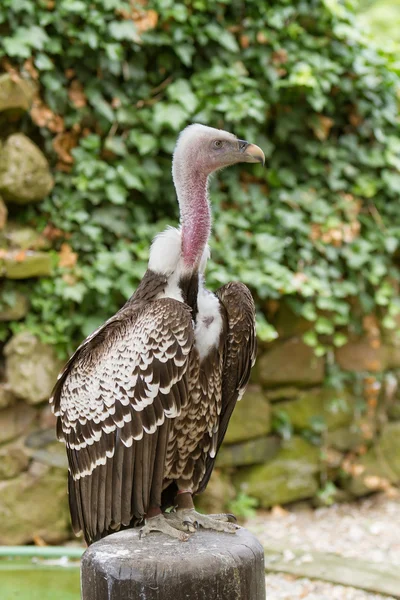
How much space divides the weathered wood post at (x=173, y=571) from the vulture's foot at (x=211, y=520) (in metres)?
0.19

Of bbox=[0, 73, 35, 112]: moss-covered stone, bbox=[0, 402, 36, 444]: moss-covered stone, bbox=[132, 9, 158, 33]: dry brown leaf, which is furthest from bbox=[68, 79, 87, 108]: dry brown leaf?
bbox=[0, 402, 36, 444]: moss-covered stone

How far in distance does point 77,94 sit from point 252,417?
8.00 feet

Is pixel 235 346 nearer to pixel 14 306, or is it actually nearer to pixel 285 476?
pixel 14 306

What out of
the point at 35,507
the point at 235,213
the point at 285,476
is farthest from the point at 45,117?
the point at 285,476

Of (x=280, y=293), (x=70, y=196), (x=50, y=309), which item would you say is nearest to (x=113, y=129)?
(x=70, y=196)

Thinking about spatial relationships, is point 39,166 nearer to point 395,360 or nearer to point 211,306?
A: point 211,306

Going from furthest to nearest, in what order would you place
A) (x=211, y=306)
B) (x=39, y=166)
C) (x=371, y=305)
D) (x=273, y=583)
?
(x=371, y=305), (x=39, y=166), (x=273, y=583), (x=211, y=306)

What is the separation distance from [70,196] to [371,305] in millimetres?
2338

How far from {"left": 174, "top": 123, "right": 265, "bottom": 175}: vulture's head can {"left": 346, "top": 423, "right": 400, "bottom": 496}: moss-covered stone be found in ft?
12.4

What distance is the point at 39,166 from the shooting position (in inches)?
186

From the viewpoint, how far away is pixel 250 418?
548 centimetres

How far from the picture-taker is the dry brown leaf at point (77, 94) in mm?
4918

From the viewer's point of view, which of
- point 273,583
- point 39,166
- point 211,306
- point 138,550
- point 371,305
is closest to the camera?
point 138,550

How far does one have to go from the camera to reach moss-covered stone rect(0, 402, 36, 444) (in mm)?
4742
